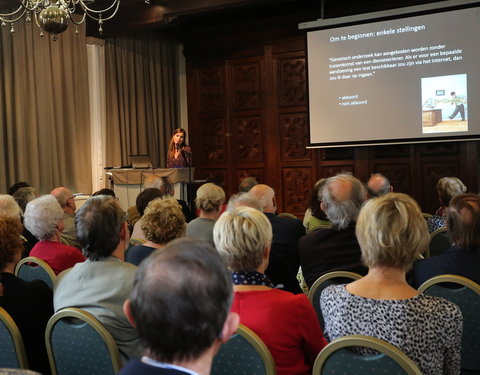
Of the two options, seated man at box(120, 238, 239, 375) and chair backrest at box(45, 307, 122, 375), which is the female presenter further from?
seated man at box(120, 238, 239, 375)

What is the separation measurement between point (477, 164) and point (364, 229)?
21.6 ft

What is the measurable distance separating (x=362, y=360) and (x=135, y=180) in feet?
22.0

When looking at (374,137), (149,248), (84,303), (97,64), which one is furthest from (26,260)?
(97,64)

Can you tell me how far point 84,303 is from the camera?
211 centimetres

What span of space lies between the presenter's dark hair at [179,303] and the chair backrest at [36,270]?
2029 millimetres

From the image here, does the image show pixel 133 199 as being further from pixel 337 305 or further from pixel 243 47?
pixel 337 305

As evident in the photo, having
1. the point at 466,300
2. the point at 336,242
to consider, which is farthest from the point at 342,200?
the point at 466,300

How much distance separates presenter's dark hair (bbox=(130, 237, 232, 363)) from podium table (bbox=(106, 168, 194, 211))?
22.5 feet

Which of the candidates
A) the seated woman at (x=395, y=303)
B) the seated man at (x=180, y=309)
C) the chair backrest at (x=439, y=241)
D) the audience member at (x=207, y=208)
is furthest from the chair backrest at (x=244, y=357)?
the chair backrest at (x=439, y=241)

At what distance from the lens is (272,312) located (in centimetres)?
184

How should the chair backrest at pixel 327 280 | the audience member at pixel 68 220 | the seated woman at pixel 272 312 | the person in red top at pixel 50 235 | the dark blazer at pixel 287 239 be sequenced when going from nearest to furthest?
the seated woman at pixel 272 312
the chair backrest at pixel 327 280
the person in red top at pixel 50 235
the dark blazer at pixel 287 239
the audience member at pixel 68 220

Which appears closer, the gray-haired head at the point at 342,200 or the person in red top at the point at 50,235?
the gray-haired head at the point at 342,200

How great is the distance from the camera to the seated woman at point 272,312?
185 cm

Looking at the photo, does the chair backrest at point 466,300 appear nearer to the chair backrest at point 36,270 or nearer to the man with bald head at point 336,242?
the man with bald head at point 336,242
